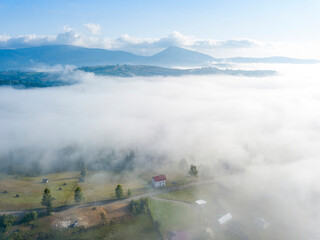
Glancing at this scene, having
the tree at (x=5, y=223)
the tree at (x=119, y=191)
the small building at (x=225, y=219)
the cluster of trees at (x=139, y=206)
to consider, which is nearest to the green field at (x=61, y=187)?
the tree at (x=119, y=191)

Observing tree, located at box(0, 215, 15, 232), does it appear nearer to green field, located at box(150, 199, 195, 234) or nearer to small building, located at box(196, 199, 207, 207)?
green field, located at box(150, 199, 195, 234)

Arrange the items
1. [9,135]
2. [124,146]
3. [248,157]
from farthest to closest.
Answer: [9,135] < [124,146] < [248,157]

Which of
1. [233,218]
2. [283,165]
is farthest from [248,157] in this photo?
[233,218]

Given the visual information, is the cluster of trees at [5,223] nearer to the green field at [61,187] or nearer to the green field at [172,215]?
the green field at [61,187]

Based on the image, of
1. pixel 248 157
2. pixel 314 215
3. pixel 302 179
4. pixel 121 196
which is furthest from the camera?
pixel 248 157

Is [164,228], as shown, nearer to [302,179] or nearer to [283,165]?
[302,179]

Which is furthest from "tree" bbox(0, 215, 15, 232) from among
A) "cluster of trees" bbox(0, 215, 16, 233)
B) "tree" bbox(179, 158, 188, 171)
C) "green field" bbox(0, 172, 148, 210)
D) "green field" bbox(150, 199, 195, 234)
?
"tree" bbox(179, 158, 188, 171)

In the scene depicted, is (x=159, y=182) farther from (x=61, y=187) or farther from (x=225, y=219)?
(x=61, y=187)
